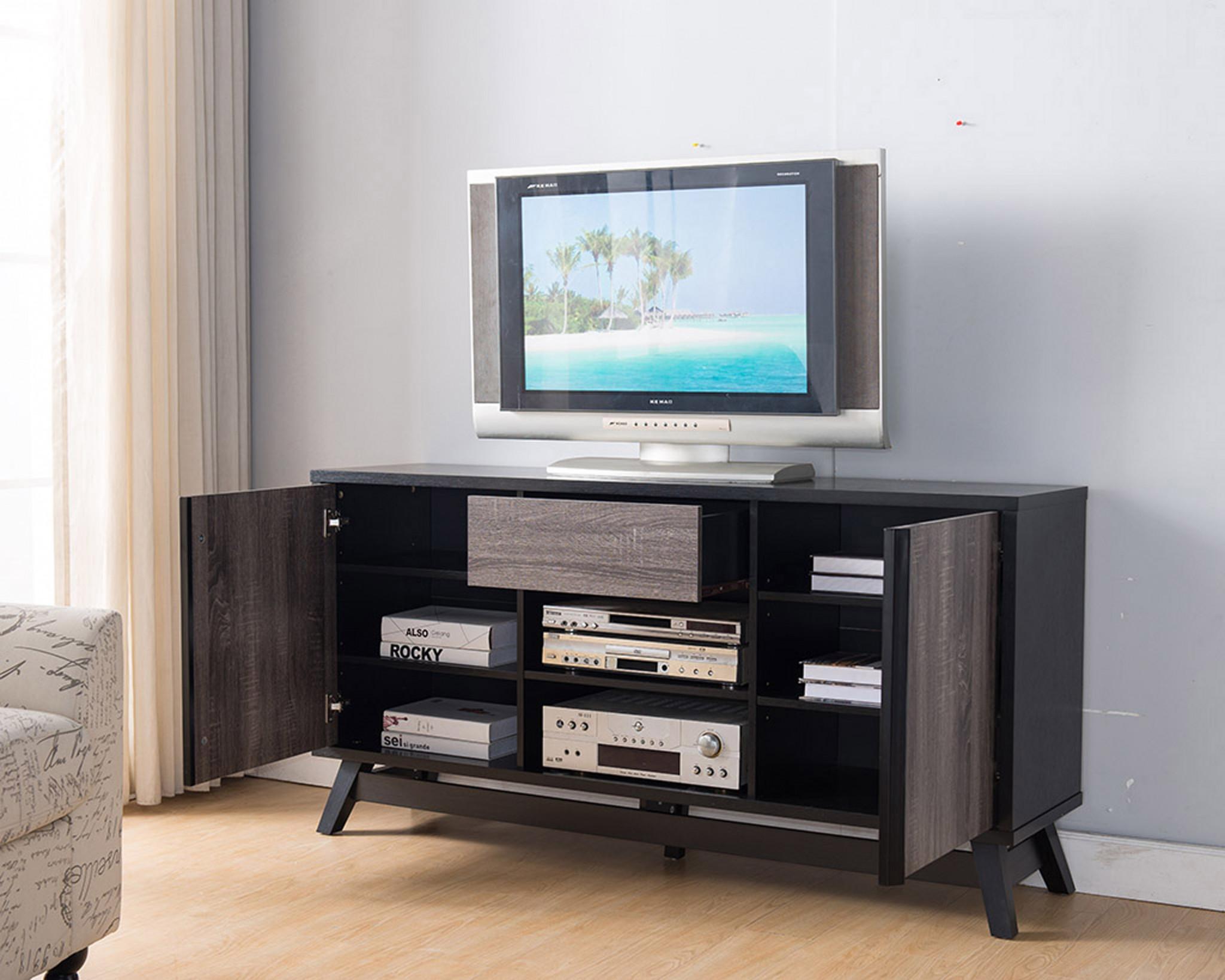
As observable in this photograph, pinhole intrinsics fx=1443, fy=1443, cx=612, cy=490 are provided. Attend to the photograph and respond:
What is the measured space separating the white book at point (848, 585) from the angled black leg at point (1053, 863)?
0.58m

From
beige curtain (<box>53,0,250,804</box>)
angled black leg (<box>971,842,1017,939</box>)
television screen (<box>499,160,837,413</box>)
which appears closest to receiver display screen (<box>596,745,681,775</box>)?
angled black leg (<box>971,842,1017,939</box>)

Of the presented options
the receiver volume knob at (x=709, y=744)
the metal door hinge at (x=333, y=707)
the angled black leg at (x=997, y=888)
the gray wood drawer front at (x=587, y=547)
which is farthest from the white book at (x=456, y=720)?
the angled black leg at (x=997, y=888)

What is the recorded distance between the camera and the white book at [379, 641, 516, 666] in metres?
3.09

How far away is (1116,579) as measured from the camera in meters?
2.84

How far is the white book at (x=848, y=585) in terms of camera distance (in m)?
2.68

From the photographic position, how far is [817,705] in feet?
8.90

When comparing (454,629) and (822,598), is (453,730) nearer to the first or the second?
(454,629)

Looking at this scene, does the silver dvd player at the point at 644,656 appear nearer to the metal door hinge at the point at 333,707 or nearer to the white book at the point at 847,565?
the white book at the point at 847,565

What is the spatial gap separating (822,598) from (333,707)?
3.81ft

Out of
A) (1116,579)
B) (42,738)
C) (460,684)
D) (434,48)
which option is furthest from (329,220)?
(1116,579)

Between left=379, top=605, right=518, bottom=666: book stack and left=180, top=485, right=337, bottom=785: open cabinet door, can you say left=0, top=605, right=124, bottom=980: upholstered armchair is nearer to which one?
left=180, top=485, right=337, bottom=785: open cabinet door

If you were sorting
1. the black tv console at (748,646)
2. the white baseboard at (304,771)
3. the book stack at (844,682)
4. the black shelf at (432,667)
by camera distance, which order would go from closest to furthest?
the black tv console at (748,646) < the book stack at (844,682) < the black shelf at (432,667) < the white baseboard at (304,771)

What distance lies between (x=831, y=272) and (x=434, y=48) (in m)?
1.32

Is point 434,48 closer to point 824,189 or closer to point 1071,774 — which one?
point 824,189
